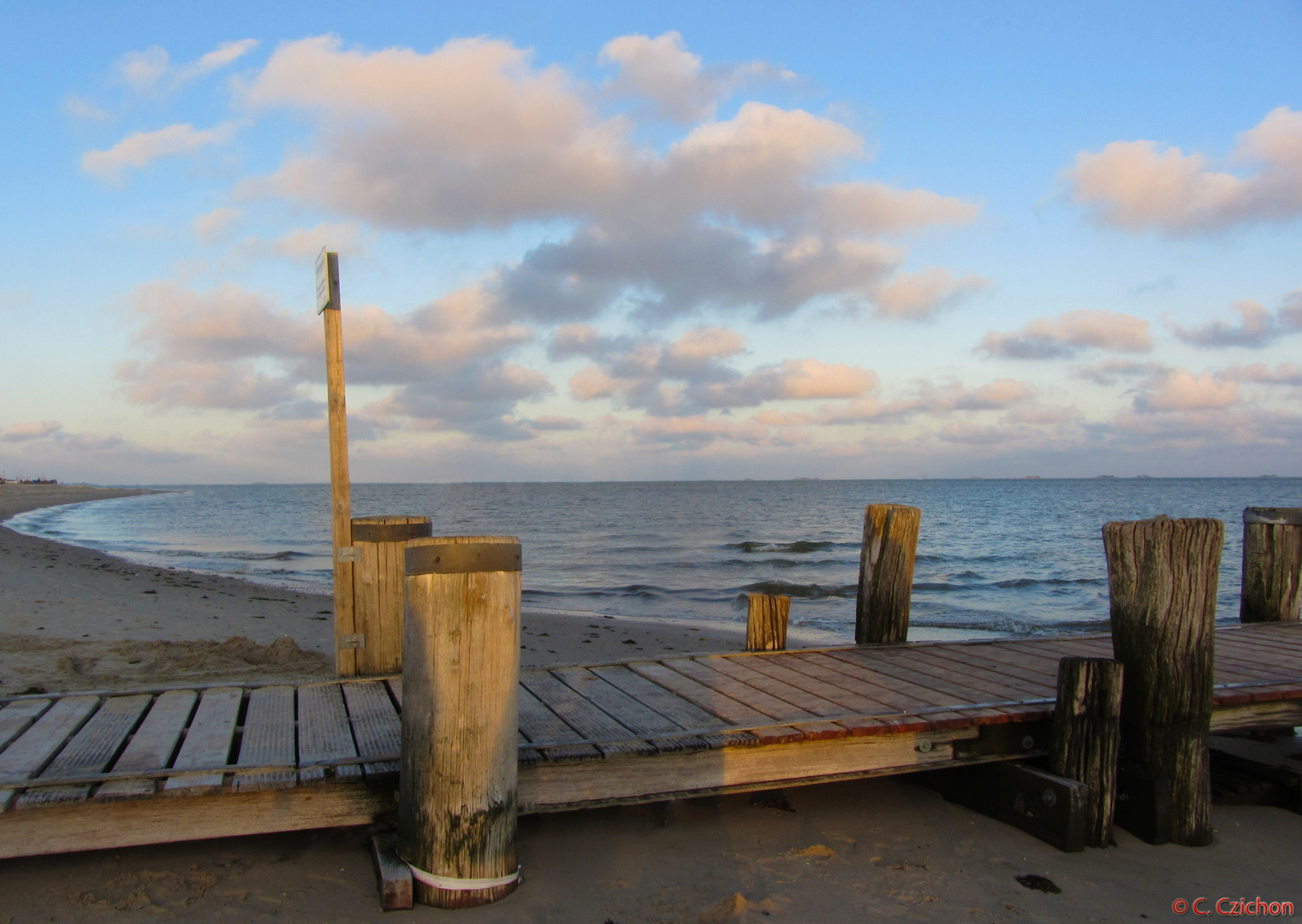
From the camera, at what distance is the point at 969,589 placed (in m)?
18.6

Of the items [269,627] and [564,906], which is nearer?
[564,906]

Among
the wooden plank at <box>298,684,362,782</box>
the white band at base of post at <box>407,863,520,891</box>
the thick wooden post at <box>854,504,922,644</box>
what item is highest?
the thick wooden post at <box>854,504,922,644</box>

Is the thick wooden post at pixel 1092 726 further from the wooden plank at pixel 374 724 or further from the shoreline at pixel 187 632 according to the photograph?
the shoreline at pixel 187 632

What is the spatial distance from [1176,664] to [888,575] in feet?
7.12

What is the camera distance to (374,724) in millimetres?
4133

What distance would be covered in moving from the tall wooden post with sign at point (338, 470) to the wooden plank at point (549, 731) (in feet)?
3.98

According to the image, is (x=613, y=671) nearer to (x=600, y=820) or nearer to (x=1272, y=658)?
(x=600, y=820)

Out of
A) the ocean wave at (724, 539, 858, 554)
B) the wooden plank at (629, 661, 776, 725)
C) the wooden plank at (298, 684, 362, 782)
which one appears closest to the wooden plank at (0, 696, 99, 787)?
the wooden plank at (298, 684, 362, 782)

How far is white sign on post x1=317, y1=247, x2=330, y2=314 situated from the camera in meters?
5.16

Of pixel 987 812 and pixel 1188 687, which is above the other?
pixel 1188 687

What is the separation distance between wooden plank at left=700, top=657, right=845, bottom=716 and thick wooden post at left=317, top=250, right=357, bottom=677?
7.61 ft

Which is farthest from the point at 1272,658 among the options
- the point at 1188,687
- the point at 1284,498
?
the point at 1284,498

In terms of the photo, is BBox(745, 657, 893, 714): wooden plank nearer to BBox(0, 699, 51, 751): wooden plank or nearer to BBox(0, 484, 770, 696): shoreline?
BBox(0, 484, 770, 696): shoreline

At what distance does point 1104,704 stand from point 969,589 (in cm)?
1512
